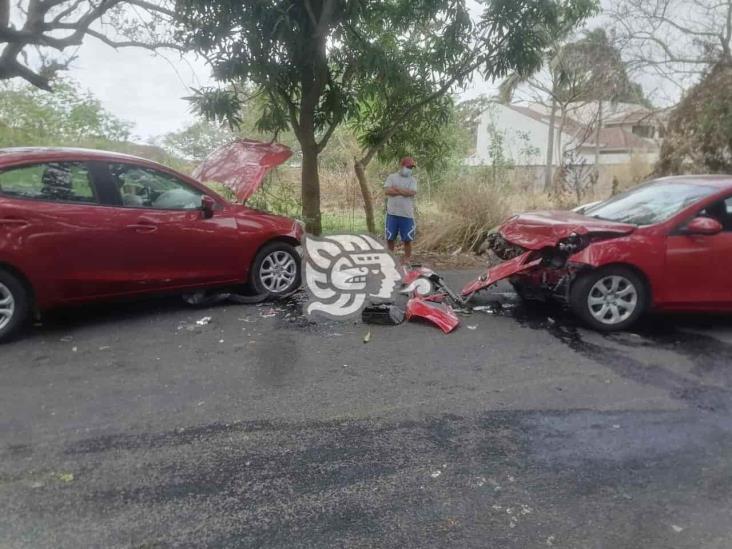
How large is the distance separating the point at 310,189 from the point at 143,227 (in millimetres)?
3405

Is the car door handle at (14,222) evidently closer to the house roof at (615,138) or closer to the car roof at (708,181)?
the car roof at (708,181)

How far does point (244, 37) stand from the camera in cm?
673

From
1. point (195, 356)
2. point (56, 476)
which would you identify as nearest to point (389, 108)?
point (195, 356)

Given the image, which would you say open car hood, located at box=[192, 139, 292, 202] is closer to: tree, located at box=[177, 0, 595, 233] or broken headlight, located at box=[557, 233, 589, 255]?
tree, located at box=[177, 0, 595, 233]

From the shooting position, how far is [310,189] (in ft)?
26.8

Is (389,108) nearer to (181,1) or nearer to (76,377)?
(181,1)

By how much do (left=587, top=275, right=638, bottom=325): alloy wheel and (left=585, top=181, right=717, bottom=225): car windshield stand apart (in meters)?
0.70

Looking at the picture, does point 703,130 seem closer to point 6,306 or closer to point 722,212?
point 722,212

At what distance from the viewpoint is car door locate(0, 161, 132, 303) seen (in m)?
4.47

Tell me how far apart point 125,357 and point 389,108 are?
5668 mm

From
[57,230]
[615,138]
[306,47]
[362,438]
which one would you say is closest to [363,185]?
[306,47]

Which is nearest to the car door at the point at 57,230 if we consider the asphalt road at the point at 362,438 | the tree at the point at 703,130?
the asphalt road at the point at 362,438

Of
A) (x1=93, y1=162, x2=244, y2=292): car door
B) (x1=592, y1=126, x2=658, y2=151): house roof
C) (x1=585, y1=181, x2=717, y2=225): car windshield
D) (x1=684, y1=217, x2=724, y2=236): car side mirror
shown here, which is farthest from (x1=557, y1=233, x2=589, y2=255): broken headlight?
(x1=592, y1=126, x2=658, y2=151): house roof

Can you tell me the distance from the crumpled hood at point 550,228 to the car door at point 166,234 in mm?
2974
